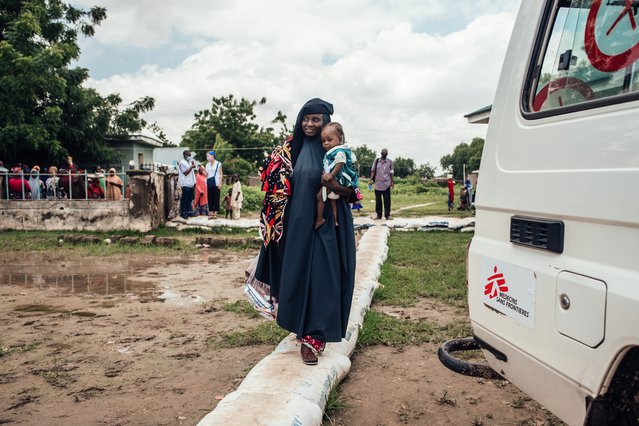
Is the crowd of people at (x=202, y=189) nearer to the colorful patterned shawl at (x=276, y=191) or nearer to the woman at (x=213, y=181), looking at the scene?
the woman at (x=213, y=181)

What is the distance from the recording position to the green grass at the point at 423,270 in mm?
6169

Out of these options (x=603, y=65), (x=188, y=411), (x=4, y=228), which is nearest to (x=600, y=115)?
(x=603, y=65)

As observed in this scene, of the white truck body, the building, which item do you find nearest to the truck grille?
the white truck body

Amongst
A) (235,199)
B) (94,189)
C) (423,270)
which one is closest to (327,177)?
(423,270)

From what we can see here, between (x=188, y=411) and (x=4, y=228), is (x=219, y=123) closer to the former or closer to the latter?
(x=4, y=228)

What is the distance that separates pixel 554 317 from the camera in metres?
1.93

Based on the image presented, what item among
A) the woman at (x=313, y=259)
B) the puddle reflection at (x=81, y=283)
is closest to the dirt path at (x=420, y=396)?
the woman at (x=313, y=259)

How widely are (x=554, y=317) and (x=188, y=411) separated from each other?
233 cm

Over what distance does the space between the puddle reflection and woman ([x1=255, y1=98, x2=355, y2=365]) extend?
383 cm

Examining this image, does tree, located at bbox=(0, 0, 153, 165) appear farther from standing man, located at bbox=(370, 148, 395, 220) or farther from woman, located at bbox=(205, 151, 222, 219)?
standing man, located at bbox=(370, 148, 395, 220)

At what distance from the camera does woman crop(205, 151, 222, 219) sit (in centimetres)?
1423

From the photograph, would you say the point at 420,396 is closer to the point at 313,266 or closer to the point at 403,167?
the point at 313,266

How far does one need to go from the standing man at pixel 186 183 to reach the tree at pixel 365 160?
58.2 meters

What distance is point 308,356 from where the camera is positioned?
3586 millimetres
